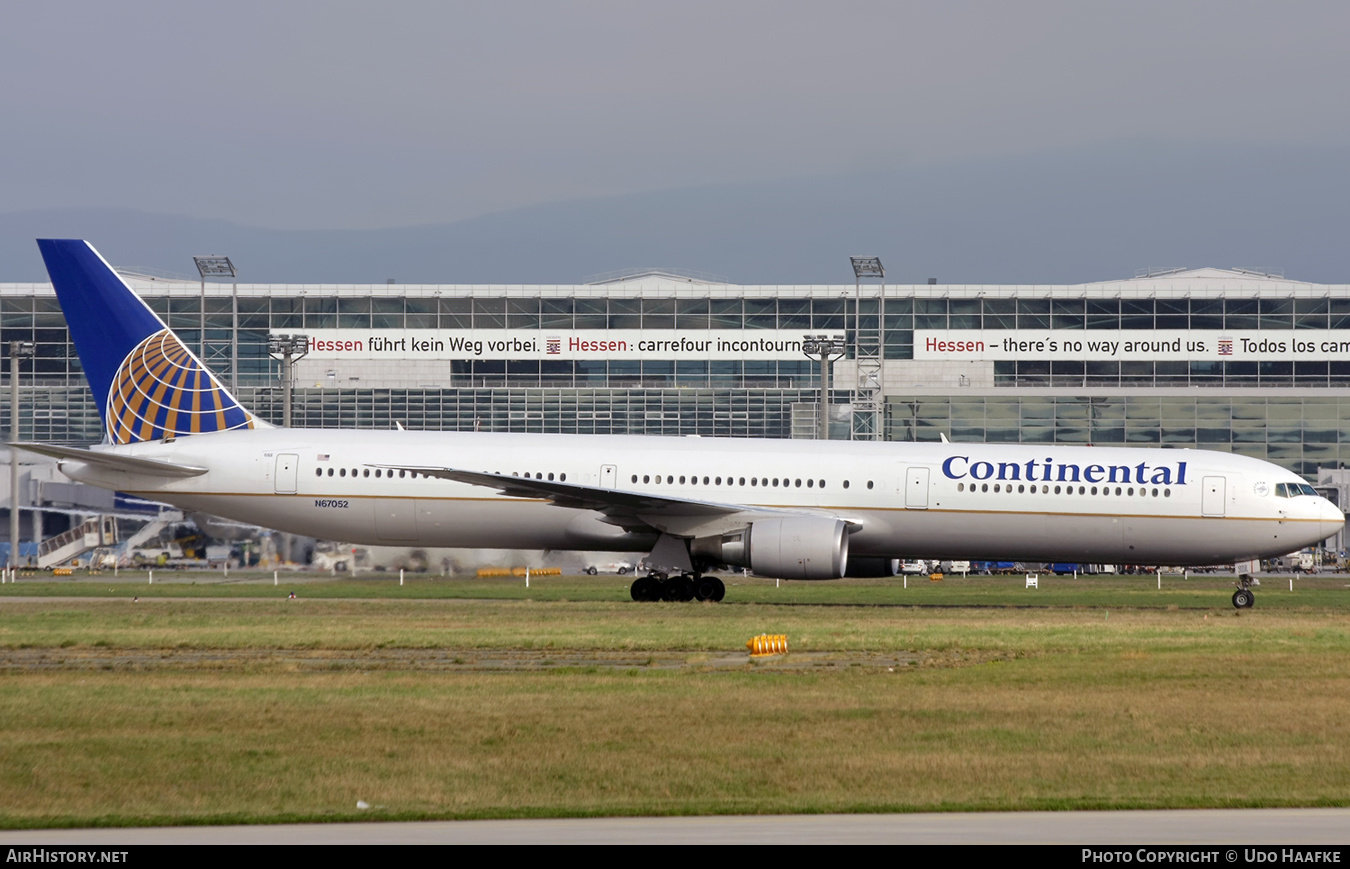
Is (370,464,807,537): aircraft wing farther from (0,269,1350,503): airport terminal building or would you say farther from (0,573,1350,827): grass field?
(0,269,1350,503): airport terminal building

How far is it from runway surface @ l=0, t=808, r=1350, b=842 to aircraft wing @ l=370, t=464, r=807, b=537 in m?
20.2

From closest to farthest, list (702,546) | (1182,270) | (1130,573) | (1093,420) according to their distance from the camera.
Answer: (702,546)
(1130,573)
(1093,420)
(1182,270)

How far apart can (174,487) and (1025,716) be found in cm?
2348

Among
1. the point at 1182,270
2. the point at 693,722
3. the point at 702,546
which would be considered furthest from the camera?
the point at 1182,270

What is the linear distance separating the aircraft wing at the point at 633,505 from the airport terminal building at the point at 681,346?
157 ft

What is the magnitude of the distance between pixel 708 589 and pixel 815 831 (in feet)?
74.8

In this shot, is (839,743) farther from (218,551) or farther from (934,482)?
(218,551)

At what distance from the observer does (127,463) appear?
32.0 metres

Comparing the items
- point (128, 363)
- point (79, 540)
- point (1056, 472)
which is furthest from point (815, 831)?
point (79, 540)

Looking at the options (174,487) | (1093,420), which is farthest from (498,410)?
(174,487)

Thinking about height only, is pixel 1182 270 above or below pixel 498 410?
above

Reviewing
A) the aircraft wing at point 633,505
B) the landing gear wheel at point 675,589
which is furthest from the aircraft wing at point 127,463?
the landing gear wheel at point 675,589

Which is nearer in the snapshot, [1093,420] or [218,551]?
[218,551]

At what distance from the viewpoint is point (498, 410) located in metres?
80.4
